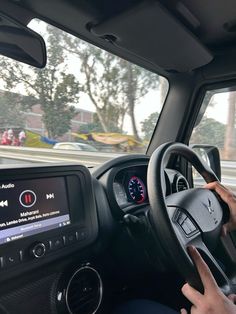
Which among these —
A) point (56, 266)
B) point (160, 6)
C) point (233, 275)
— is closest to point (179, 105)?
point (160, 6)

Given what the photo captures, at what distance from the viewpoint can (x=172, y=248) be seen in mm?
1021

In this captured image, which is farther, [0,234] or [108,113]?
[108,113]

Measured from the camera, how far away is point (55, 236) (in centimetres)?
126

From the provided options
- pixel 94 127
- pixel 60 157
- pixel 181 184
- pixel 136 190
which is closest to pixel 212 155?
pixel 181 184

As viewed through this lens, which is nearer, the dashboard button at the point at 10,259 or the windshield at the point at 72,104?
the dashboard button at the point at 10,259

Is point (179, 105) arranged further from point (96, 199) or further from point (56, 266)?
point (56, 266)

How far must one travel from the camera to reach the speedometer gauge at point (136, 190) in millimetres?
1792

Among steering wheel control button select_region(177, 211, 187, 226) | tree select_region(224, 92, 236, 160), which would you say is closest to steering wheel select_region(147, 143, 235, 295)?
steering wheel control button select_region(177, 211, 187, 226)

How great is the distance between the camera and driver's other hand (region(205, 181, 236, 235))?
138 cm

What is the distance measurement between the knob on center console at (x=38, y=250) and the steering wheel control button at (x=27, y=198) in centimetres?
14

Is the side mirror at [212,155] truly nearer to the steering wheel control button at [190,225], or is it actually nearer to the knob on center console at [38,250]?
the steering wheel control button at [190,225]

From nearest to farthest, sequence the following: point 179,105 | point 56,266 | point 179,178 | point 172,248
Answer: point 172,248
point 56,266
point 179,178
point 179,105

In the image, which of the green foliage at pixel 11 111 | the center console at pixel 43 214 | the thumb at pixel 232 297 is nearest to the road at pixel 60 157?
the green foliage at pixel 11 111

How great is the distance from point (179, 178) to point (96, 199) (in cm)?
64
